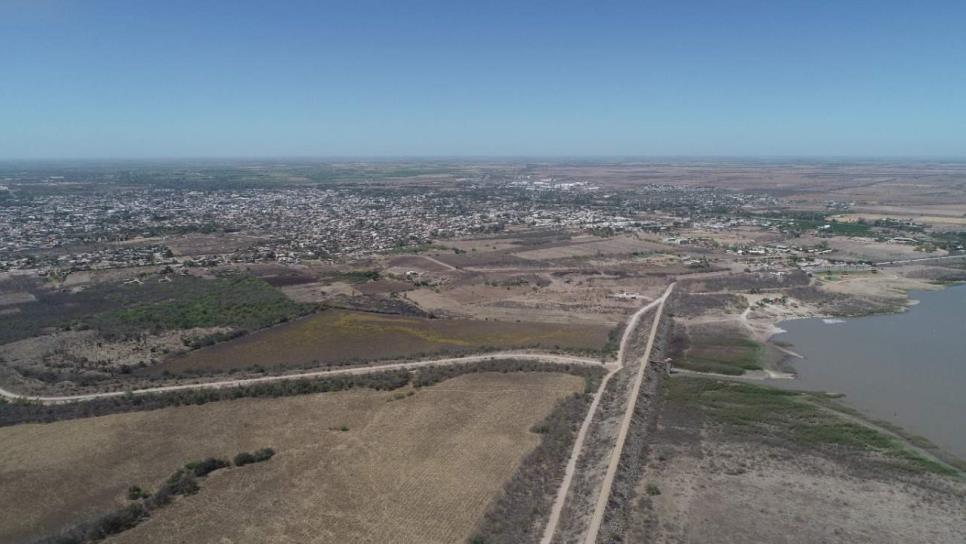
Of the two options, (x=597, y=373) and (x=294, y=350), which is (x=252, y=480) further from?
(x=597, y=373)

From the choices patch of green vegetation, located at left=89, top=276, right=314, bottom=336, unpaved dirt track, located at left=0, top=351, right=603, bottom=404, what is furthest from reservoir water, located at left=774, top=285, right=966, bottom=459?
patch of green vegetation, located at left=89, top=276, right=314, bottom=336

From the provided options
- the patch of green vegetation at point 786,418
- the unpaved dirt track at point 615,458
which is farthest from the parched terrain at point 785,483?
the unpaved dirt track at point 615,458

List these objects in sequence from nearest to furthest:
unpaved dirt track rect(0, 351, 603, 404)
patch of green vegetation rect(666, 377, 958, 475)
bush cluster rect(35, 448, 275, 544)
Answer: bush cluster rect(35, 448, 275, 544)
patch of green vegetation rect(666, 377, 958, 475)
unpaved dirt track rect(0, 351, 603, 404)

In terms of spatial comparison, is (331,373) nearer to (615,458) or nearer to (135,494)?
(135,494)

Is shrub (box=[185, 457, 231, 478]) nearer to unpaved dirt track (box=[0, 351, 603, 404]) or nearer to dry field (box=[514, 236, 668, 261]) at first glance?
unpaved dirt track (box=[0, 351, 603, 404])

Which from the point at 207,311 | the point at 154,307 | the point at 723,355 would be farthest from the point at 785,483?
the point at 154,307

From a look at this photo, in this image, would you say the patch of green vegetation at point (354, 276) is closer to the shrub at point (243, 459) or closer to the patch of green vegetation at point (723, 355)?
the patch of green vegetation at point (723, 355)
